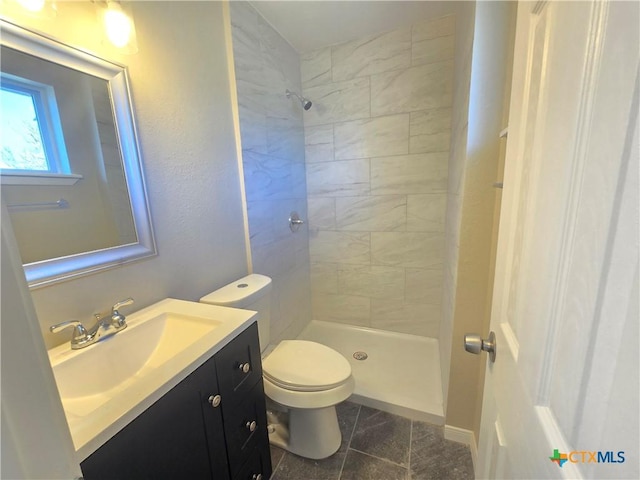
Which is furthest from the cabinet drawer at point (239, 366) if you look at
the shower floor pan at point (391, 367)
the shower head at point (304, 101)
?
the shower head at point (304, 101)

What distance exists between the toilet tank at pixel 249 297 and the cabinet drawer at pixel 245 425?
0.35 meters

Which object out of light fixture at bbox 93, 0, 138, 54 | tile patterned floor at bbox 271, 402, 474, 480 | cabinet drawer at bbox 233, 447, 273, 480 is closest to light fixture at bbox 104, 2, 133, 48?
light fixture at bbox 93, 0, 138, 54

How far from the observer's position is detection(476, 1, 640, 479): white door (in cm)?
26

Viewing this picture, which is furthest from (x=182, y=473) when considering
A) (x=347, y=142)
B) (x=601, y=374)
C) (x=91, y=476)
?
(x=347, y=142)

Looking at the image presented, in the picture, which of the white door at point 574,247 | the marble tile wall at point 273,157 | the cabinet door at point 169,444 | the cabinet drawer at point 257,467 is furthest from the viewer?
the marble tile wall at point 273,157

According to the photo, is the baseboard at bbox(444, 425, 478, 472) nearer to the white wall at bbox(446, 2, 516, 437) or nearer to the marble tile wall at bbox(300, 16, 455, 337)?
the white wall at bbox(446, 2, 516, 437)

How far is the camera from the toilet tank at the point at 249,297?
1.26 meters

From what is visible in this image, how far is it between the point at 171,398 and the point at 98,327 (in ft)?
1.31

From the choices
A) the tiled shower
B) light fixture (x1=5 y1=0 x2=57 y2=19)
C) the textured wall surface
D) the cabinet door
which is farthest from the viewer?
the tiled shower

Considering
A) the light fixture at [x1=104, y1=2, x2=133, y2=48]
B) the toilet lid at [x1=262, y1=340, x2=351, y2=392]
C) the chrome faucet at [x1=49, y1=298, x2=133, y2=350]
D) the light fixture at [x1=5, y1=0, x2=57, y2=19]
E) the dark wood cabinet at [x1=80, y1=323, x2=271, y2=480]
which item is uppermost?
the light fixture at [x1=104, y1=2, x2=133, y2=48]

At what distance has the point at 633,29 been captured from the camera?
0.25m

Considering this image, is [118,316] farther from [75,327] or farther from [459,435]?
[459,435]

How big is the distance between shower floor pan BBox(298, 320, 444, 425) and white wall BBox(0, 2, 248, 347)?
3.90 ft

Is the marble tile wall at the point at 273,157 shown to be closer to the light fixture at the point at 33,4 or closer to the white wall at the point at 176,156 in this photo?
the white wall at the point at 176,156
